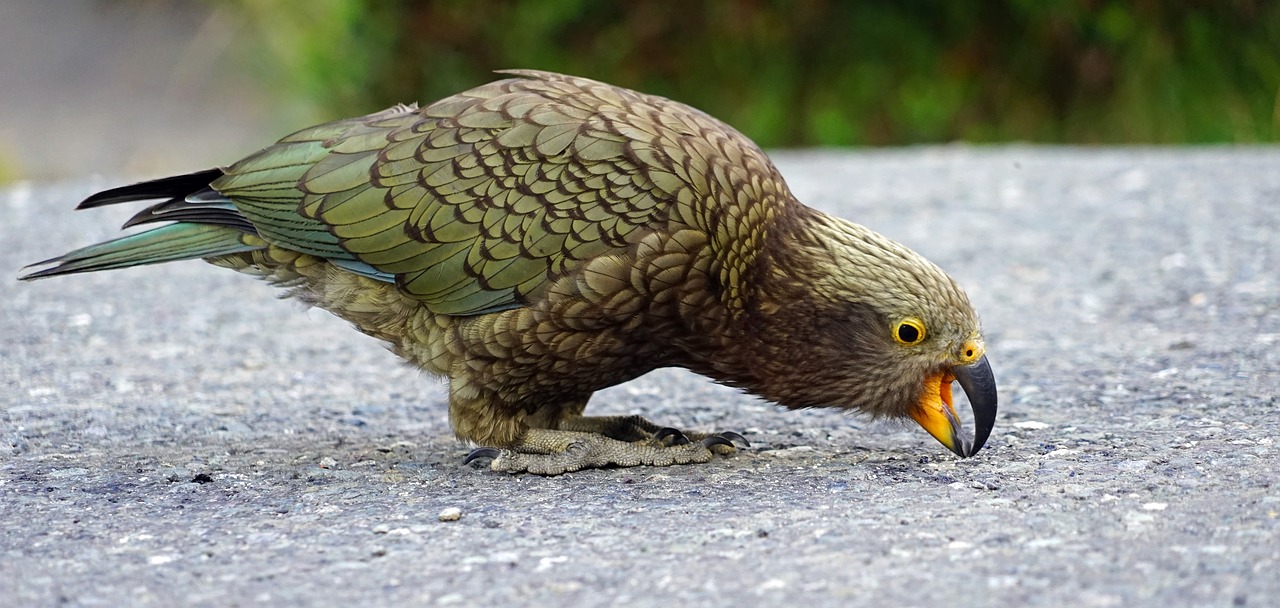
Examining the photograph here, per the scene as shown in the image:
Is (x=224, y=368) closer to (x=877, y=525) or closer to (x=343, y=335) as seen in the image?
(x=343, y=335)

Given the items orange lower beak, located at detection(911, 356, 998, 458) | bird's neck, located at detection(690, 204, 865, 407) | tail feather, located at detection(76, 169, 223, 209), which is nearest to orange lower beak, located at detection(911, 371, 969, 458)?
orange lower beak, located at detection(911, 356, 998, 458)

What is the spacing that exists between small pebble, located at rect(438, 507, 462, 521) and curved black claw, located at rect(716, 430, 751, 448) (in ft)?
3.41

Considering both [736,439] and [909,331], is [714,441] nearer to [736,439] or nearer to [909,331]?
[736,439]

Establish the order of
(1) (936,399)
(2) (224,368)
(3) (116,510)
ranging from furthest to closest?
(2) (224,368) → (1) (936,399) → (3) (116,510)

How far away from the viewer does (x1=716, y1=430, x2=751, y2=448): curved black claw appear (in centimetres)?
441

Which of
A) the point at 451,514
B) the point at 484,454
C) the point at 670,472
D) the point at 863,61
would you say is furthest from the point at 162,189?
the point at 863,61

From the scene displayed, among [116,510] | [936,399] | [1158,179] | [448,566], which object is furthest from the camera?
[1158,179]

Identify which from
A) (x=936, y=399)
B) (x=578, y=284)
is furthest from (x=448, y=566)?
(x=936, y=399)

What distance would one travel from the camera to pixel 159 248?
14.0 ft

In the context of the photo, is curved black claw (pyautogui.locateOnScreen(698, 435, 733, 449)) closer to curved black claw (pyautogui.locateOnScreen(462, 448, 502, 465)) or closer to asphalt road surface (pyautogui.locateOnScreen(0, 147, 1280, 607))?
asphalt road surface (pyautogui.locateOnScreen(0, 147, 1280, 607))

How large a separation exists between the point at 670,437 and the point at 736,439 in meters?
0.23

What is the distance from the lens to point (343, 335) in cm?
629

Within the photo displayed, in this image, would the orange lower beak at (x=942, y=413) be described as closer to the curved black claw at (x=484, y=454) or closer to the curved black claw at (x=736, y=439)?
the curved black claw at (x=736, y=439)

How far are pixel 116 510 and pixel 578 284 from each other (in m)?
1.40
